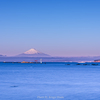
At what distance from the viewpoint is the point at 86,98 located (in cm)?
2303

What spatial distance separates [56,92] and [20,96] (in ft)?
17.5

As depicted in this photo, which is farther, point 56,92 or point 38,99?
point 56,92

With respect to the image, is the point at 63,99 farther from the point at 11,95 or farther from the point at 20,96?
the point at 11,95

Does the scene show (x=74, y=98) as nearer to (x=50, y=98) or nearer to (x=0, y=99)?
(x=50, y=98)

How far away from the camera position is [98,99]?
22.7m

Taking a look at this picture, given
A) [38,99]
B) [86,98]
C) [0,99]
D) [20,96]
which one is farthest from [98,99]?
[0,99]

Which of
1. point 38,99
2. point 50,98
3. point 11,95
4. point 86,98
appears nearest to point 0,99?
point 11,95

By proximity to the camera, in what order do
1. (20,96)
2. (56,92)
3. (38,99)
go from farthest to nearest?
(56,92) → (20,96) → (38,99)

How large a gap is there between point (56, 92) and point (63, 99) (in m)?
4.20

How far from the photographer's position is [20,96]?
23859 mm

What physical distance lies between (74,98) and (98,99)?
2.82 metres

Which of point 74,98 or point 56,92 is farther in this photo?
point 56,92

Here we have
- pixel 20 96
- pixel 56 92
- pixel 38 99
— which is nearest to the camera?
pixel 38 99

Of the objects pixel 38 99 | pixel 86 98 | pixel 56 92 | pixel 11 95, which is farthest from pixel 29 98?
pixel 86 98
